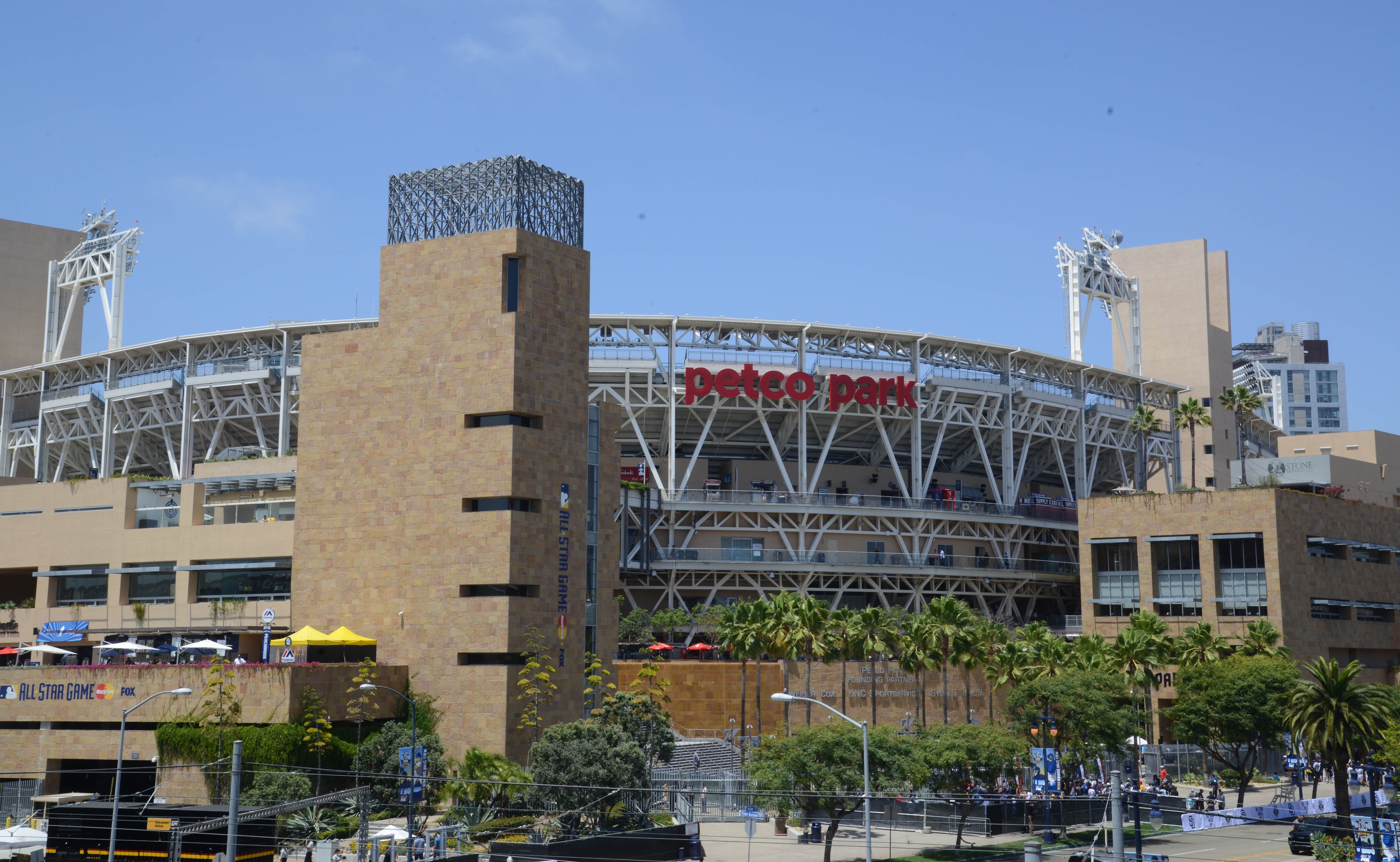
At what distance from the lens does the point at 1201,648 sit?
260 ft

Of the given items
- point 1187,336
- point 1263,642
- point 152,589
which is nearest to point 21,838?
point 152,589

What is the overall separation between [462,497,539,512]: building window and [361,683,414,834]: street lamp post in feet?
31.4

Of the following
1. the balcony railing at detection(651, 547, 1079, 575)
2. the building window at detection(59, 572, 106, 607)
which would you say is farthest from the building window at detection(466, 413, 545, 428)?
the balcony railing at detection(651, 547, 1079, 575)

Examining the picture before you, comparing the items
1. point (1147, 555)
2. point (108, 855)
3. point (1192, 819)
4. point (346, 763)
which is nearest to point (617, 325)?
point (1147, 555)

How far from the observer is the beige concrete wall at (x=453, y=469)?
6588cm

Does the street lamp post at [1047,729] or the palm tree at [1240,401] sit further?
the palm tree at [1240,401]

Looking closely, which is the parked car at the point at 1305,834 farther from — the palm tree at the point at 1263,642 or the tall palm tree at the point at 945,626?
the tall palm tree at the point at 945,626

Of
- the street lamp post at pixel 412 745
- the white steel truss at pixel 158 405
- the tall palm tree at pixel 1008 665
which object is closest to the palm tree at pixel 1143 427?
the tall palm tree at pixel 1008 665

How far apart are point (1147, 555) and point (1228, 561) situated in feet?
17.8

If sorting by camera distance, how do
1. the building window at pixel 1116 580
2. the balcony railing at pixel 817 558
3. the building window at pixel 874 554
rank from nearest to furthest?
the building window at pixel 1116 580 → the balcony railing at pixel 817 558 → the building window at pixel 874 554

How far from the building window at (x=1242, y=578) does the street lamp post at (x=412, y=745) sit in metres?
55.5

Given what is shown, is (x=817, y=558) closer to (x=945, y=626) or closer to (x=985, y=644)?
(x=985, y=644)

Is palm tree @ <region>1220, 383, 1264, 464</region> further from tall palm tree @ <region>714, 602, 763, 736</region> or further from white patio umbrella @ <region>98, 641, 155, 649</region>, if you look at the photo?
white patio umbrella @ <region>98, 641, 155, 649</region>

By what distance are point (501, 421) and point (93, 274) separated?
8195cm
